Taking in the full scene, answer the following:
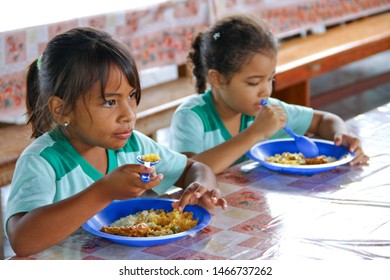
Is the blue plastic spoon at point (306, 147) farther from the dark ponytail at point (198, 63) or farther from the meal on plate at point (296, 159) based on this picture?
the dark ponytail at point (198, 63)

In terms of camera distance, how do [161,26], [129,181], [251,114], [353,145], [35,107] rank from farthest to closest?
[161,26], [251,114], [353,145], [35,107], [129,181]

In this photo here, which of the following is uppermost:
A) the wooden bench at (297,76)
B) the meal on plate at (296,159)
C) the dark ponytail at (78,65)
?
the dark ponytail at (78,65)

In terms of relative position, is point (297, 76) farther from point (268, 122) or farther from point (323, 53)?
point (268, 122)

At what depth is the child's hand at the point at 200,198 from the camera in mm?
1475

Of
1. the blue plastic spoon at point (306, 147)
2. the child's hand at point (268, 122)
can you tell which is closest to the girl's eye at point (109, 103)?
the child's hand at point (268, 122)

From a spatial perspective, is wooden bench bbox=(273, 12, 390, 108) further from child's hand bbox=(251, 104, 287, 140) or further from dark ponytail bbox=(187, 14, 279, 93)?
child's hand bbox=(251, 104, 287, 140)

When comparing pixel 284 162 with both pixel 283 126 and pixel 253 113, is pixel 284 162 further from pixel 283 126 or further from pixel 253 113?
pixel 253 113

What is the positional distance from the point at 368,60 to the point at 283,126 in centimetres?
386

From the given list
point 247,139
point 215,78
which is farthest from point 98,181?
point 215,78

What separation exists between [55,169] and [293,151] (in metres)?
0.74

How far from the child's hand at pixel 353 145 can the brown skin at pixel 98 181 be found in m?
0.40

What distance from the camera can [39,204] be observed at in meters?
1.44

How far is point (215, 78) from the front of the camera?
7.07 feet

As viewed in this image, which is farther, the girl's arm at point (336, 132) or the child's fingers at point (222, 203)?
the girl's arm at point (336, 132)
